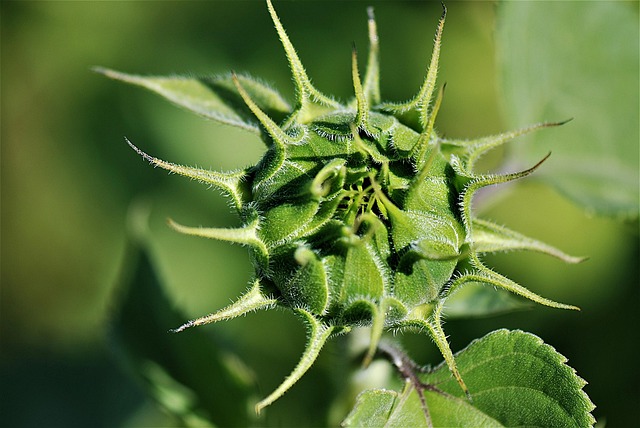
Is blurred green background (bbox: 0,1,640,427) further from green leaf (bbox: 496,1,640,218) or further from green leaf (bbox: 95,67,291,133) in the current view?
green leaf (bbox: 95,67,291,133)

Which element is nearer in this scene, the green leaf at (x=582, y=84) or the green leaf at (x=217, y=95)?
the green leaf at (x=217, y=95)

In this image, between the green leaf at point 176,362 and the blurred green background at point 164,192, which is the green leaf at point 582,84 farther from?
the green leaf at point 176,362

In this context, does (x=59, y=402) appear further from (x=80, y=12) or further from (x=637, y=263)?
(x=637, y=263)

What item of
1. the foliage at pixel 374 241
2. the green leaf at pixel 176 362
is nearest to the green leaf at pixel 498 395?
the foliage at pixel 374 241

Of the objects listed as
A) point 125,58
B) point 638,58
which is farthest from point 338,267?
point 125,58

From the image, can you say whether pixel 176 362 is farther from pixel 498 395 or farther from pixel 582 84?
pixel 582 84
